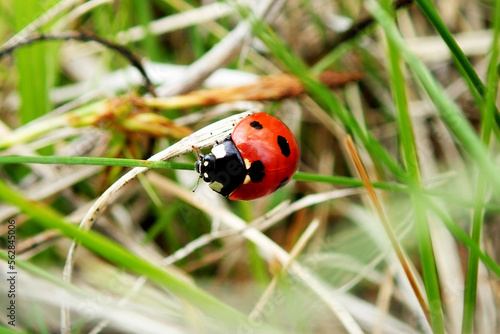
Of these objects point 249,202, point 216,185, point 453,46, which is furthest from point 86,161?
point 249,202

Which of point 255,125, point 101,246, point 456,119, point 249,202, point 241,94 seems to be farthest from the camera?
point 249,202

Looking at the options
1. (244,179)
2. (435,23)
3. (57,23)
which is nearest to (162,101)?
(244,179)

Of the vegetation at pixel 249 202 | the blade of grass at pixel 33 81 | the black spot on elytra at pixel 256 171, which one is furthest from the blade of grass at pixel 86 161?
the blade of grass at pixel 33 81

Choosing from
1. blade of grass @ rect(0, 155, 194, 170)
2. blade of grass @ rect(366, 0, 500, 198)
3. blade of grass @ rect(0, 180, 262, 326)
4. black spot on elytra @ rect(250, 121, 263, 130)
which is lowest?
blade of grass @ rect(0, 180, 262, 326)

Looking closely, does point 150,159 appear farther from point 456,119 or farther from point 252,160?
point 456,119

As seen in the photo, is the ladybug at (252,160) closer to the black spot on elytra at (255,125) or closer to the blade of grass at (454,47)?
the black spot on elytra at (255,125)

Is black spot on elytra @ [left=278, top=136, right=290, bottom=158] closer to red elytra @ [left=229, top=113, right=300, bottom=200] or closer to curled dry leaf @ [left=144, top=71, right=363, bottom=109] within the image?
red elytra @ [left=229, top=113, right=300, bottom=200]

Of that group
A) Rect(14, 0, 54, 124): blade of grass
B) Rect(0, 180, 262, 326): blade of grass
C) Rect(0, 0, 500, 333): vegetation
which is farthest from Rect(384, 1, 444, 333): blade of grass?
Rect(14, 0, 54, 124): blade of grass
